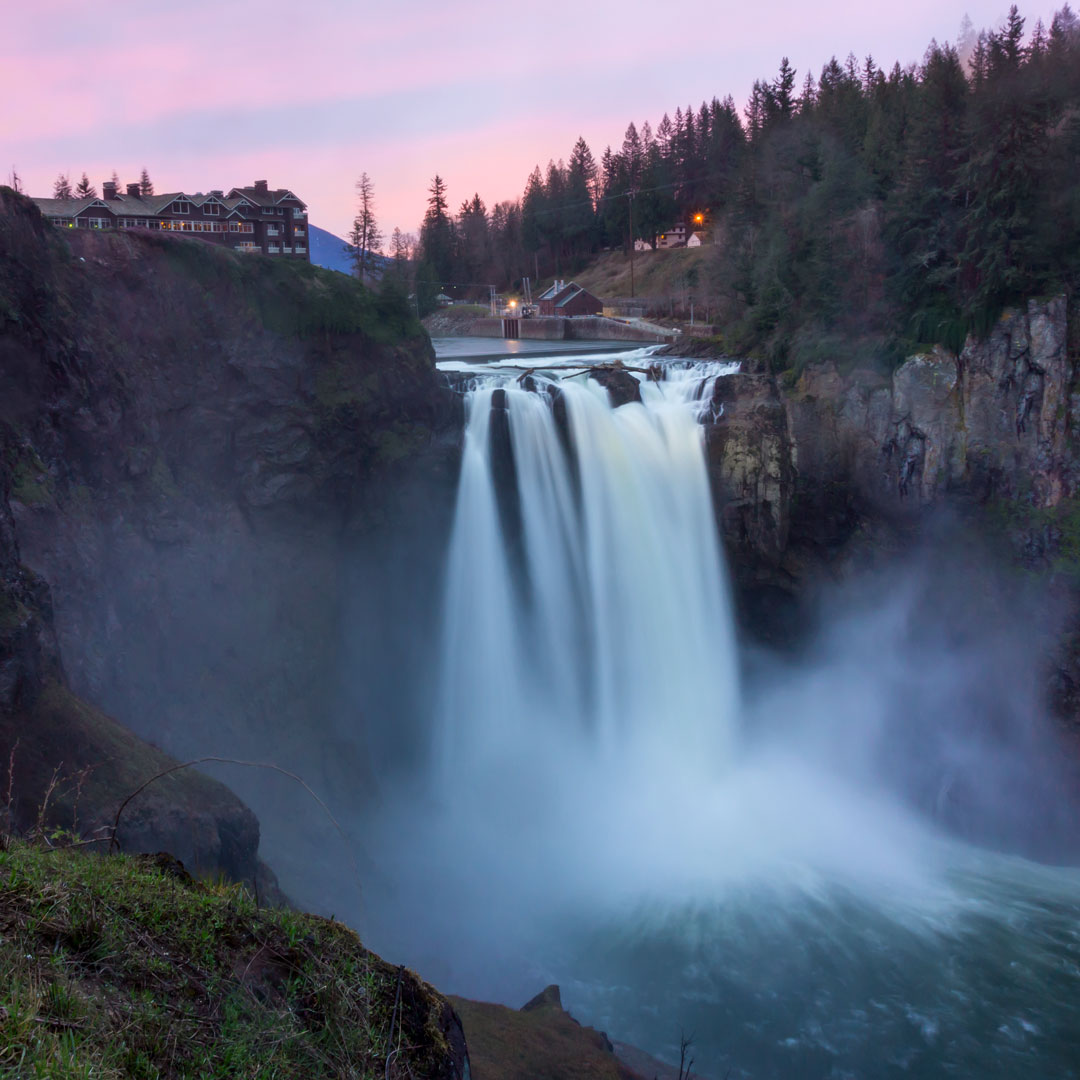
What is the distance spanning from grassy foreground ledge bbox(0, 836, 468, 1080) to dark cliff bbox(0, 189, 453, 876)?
6543mm

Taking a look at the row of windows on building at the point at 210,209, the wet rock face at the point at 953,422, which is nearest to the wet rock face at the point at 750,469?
the wet rock face at the point at 953,422

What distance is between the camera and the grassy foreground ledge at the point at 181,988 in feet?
12.1

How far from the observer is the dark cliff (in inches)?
478

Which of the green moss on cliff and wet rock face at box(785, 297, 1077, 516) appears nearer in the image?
the green moss on cliff

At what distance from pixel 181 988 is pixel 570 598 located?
60.8 ft

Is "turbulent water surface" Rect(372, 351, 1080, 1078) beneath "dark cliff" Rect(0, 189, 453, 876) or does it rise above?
beneath

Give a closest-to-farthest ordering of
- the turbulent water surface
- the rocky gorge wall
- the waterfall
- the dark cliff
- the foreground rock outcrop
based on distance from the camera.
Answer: the foreground rock outcrop < the dark cliff < the turbulent water surface < the waterfall < the rocky gorge wall

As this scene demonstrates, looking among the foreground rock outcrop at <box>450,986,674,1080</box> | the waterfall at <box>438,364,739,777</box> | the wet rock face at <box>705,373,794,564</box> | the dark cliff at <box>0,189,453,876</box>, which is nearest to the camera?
the foreground rock outcrop at <box>450,986,674,1080</box>

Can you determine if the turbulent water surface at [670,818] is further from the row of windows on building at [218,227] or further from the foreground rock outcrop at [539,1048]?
the row of windows on building at [218,227]

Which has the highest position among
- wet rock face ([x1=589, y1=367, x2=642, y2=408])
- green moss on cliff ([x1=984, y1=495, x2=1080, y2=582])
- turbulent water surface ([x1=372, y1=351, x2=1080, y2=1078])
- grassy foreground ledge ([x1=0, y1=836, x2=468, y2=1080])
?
wet rock face ([x1=589, y1=367, x2=642, y2=408])

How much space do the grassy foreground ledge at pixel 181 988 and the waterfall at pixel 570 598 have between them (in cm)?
1654

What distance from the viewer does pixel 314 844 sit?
16922 mm

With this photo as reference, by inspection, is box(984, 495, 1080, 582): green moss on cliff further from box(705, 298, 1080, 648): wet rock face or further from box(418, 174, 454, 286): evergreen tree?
box(418, 174, 454, 286): evergreen tree

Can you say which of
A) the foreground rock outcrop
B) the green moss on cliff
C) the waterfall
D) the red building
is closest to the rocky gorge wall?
the green moss on cliff
